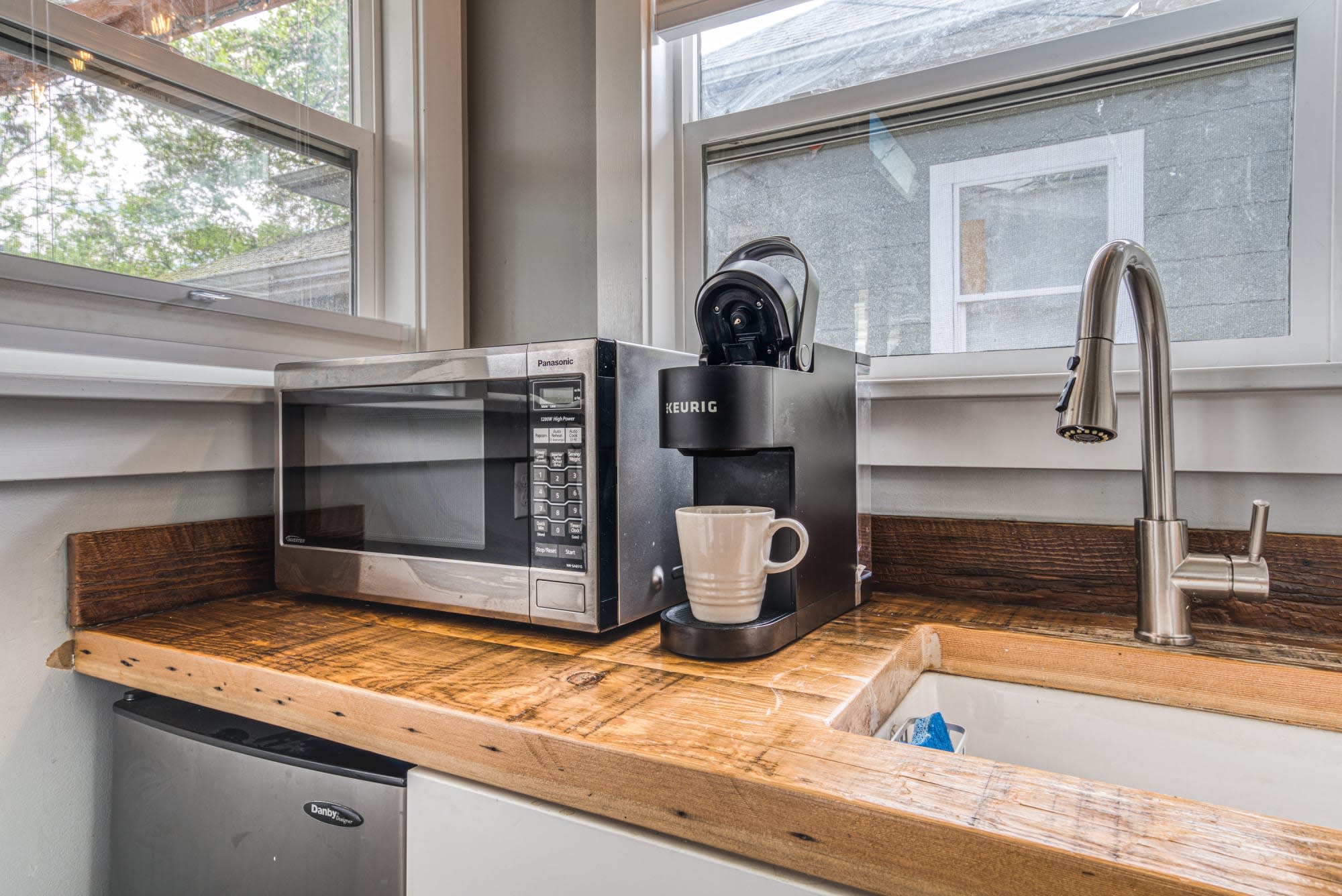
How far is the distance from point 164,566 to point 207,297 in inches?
14.6

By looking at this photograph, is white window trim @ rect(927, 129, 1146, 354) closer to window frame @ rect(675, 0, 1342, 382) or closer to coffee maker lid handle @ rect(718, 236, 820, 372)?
window frame @ rect(675, 0, 1342, 382)

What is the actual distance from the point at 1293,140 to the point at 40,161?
151 centimetres

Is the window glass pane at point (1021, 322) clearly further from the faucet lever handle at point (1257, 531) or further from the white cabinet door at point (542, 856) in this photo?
the white cabinet door at point (542, 856)

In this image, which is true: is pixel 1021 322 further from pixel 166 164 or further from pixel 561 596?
pixel 166 164

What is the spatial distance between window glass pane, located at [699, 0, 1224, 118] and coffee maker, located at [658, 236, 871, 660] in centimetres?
49

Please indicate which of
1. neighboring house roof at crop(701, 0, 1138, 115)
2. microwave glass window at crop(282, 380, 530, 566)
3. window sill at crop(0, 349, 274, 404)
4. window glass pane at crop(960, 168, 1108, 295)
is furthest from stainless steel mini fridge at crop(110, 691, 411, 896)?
neighboring house roof at crop(701, 0, 1138, 115)

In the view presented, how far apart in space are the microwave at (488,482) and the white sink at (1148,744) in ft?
1.08

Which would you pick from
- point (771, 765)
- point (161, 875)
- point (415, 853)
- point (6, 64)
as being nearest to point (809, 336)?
point (771, 765)

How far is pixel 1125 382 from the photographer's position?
93cm

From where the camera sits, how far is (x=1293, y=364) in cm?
85

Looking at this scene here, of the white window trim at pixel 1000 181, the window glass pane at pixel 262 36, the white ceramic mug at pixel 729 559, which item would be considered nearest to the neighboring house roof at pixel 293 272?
the window glass pane at pixel 262 36

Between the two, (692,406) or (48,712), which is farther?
(48,712)

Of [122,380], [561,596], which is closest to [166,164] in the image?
[122,380]

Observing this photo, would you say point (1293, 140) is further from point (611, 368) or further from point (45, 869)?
point (45, 869)
